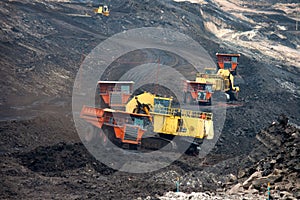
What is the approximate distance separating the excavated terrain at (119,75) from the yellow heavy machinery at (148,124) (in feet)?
2.87

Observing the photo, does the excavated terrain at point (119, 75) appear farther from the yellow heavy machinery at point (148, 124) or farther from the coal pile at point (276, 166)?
the yellow heavy machinery at point (148, 124)

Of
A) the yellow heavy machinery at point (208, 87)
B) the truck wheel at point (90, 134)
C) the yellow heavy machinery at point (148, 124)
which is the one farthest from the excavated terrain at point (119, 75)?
the yellow heavy machinery at point (208, 87)

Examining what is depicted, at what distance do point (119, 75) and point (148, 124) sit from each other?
11.8 metres

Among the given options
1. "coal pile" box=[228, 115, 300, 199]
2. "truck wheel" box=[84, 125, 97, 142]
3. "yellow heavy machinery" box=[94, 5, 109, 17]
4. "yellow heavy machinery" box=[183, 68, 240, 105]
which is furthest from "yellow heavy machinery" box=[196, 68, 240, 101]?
"yellow heavy machinery" box=[94, 5, 109, 17]

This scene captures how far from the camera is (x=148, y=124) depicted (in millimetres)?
17891

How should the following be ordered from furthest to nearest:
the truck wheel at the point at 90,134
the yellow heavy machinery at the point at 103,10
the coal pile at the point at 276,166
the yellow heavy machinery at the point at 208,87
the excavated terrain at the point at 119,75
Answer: the yellow heavy machinery at the point at 103,10
the yellow heavy machinery at the point at 208,87
the truck wheel at the point at 90,134
the excavated terrain at the point at 119,75
the coal pile at the point at 276,166

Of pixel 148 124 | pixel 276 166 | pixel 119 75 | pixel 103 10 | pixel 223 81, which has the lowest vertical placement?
pixel 276 166

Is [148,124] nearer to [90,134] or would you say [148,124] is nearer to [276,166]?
[90,134]

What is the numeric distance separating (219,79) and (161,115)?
30.4 feet

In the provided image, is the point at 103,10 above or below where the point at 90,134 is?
above

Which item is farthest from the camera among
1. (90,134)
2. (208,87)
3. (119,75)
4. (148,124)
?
(119,75)

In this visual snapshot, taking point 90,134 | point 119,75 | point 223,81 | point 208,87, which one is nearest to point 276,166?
point 90,134

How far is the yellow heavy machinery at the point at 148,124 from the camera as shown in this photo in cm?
1756

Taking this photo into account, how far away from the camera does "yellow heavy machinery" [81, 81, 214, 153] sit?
17.6 meters
